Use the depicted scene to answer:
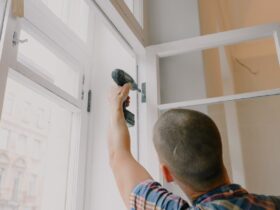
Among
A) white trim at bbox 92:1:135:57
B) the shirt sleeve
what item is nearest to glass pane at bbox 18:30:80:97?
white trim at bbox 92:1:135:57

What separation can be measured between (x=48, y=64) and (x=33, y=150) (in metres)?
0.47

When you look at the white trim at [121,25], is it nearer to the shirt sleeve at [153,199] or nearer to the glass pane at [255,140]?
the glass pane at [255,140]

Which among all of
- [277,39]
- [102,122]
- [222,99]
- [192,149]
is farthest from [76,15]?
[192,149]

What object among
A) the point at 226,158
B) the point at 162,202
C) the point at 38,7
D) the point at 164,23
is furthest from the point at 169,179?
the point at 164,23

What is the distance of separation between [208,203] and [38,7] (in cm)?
120

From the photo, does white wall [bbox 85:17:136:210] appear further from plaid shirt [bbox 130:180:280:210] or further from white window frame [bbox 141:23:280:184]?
plaid shirt [bbox 130:180:280:210]

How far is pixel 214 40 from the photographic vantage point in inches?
68.2

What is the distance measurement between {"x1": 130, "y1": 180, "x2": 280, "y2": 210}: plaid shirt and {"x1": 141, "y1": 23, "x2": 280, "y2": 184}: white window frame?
0.76m

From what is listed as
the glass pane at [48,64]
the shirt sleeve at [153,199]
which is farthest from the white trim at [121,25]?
the shirt sleeve at [153,199]

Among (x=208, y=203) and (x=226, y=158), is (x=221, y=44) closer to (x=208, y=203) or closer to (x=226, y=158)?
(x=226, y=158)

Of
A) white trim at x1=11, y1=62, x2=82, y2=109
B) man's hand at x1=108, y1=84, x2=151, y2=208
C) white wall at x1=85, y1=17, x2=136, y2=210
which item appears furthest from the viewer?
white wall at x1=85, y1=17, x2=136, y2=210

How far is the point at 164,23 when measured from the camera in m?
2.03

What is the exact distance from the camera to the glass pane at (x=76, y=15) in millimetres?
2023

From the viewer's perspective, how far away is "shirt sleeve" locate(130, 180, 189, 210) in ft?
2.66
